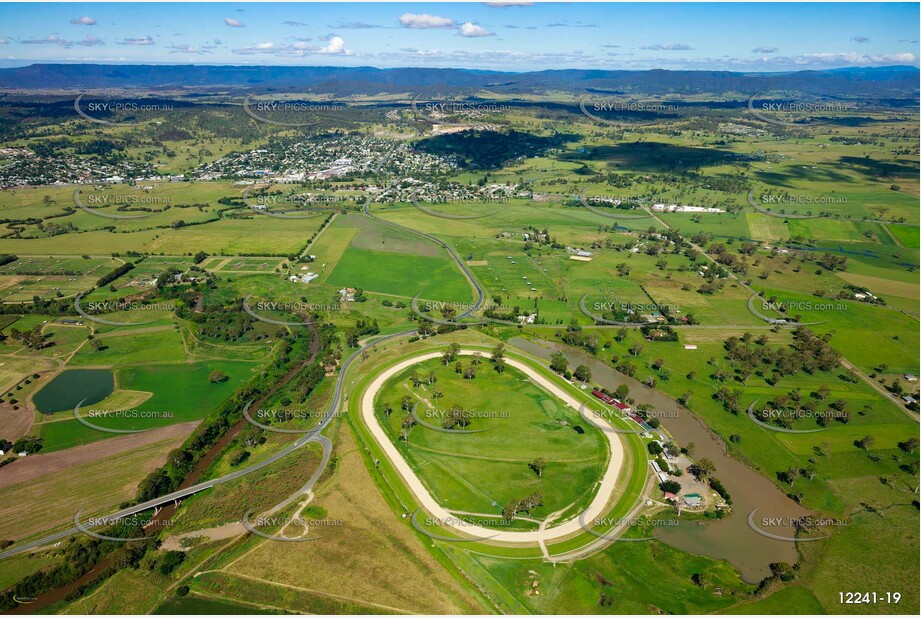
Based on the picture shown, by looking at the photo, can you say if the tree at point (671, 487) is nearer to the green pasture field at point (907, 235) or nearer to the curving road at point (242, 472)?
the curving road at point (242, 472)

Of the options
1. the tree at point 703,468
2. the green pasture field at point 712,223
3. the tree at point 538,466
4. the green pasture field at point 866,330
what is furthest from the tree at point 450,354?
the green pasture field at point 712,223

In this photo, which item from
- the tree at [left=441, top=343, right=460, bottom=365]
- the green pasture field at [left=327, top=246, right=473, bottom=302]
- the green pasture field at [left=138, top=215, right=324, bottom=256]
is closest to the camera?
the tree at [left=441, top=343, right=460, bottom=365]

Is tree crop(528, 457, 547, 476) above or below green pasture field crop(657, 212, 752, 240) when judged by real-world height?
below

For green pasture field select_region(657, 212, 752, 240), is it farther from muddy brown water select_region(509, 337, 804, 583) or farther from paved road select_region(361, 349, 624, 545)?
paved road select_region(361, 349, 624, 545)

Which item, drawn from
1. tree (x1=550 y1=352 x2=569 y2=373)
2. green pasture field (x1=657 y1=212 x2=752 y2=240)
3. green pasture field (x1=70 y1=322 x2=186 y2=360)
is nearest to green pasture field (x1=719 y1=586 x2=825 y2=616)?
tree (x1=550 y1=352 x2=569 y2=373)

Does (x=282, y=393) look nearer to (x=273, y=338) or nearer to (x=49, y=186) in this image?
(x=273, y=338)

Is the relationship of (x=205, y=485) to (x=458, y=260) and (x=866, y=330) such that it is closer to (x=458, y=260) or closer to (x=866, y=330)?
(x=458, y=260)
